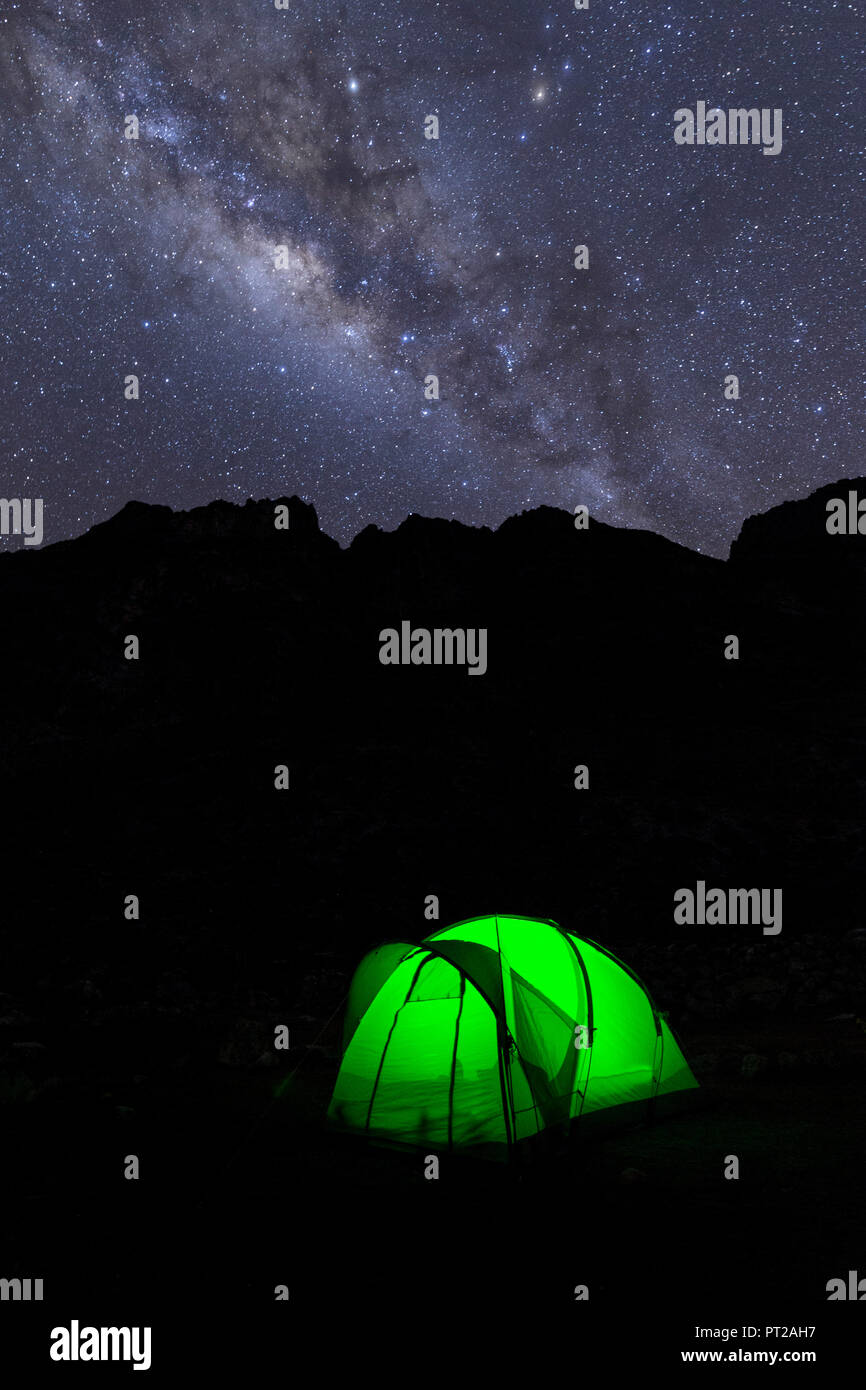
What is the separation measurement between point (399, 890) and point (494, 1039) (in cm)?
2229

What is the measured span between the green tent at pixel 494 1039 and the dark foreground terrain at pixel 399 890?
40cm

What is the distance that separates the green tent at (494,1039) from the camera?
841cm

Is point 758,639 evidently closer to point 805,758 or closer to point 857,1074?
point 805,758

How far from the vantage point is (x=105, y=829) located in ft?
122

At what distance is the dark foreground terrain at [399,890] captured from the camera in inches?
255

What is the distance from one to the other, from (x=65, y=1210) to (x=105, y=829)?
31154mm

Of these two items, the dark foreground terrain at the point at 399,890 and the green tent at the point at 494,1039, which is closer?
the dark foreground terrain at the point at 399,890

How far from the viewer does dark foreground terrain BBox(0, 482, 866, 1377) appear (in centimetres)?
646

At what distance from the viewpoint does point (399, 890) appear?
3050 cm

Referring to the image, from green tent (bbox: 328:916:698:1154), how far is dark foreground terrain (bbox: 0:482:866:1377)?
1.30ft
